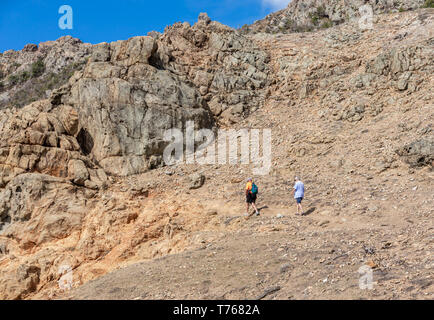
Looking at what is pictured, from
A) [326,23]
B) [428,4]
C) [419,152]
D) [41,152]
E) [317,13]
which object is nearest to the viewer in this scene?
[419,152]

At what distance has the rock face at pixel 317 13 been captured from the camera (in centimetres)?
2994

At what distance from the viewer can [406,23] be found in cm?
2161

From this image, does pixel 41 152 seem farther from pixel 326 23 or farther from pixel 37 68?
pixel 37 68

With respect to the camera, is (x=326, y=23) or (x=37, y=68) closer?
(x=326, y=23)

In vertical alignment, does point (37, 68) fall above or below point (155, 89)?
above

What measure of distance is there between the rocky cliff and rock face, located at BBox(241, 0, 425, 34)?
8.17 meters

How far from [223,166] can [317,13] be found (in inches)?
1025

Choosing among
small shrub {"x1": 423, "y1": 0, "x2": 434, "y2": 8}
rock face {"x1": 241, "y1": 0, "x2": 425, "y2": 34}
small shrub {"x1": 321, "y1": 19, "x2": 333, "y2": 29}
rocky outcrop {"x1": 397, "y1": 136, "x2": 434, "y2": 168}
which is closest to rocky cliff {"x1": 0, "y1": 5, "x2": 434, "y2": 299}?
rocky outcrop {"x1": 397, "y1": 136, "x2": 434, "y2": 168}

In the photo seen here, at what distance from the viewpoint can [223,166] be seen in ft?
53.3

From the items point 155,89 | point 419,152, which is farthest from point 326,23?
point 419,152

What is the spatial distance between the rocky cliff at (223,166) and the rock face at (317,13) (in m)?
8.17

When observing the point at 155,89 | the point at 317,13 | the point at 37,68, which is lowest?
the point at 155,89

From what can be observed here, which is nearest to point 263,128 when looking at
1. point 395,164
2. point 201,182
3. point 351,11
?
point 201,182

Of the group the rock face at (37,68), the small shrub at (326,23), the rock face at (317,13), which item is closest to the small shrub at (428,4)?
the rock face at (317,13)
